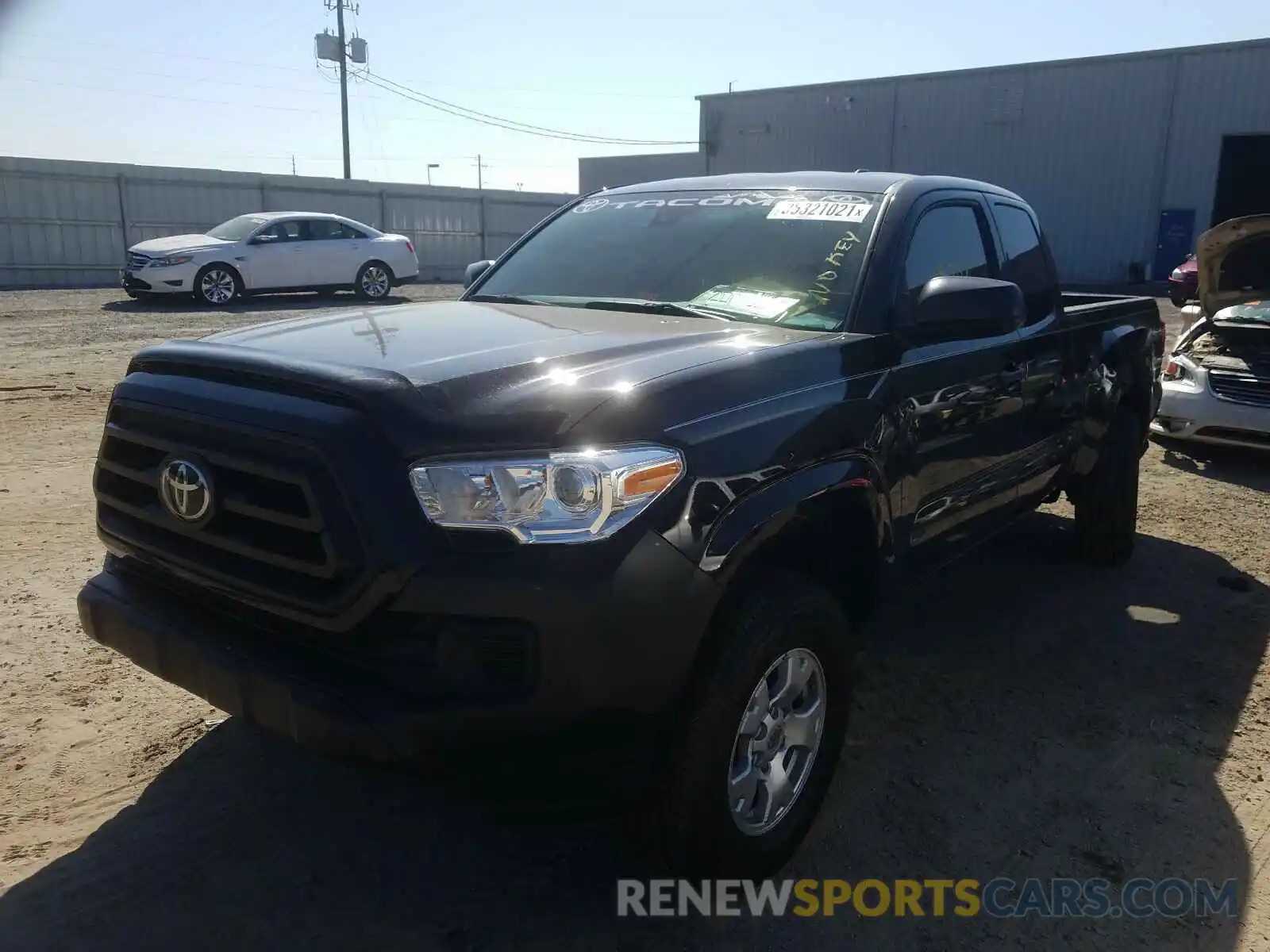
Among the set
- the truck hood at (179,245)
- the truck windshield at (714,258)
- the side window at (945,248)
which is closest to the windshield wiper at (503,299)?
the truck windshield at (714,258)

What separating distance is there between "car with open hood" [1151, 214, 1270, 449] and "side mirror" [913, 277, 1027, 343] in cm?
517

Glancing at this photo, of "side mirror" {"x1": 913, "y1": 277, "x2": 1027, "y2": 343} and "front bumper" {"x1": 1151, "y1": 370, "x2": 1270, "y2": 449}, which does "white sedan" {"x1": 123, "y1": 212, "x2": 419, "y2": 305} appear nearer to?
"front bumper" {"x1": 1151, "y1": 370, "x2": 1270, "y2": 449}

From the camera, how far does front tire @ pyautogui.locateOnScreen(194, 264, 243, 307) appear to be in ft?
54.1

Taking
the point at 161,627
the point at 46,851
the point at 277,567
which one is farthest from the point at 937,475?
the point at 46,851

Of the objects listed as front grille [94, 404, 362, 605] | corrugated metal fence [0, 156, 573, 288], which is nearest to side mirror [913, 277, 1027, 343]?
front grille [94, 404, 362, 605]

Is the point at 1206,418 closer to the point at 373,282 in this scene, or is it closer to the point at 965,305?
the point at 965,305

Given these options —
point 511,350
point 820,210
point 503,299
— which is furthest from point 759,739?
point 503,299

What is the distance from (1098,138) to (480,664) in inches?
1188

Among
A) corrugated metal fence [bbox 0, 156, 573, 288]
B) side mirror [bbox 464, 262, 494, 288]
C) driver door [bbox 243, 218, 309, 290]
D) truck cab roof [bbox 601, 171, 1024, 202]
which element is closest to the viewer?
truck cab roof [bbox 601, 171, 1024, 202]

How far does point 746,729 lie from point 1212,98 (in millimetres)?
29109

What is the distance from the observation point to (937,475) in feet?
11.3

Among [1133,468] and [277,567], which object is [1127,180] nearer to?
[1133,468]

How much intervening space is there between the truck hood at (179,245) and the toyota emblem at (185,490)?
15410 millimetres

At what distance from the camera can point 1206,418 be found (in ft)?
25.2
